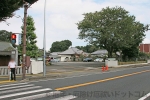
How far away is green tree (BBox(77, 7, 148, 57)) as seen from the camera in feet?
138

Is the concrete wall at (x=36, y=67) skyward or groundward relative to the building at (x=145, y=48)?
groundward

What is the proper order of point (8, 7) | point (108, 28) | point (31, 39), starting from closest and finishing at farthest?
point (8, 7), point (31, 39), point (108, 28)

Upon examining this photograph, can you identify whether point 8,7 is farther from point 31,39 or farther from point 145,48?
point 145,48

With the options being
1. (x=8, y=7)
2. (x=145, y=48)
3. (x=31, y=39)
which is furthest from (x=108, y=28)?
(x=145, y=48)

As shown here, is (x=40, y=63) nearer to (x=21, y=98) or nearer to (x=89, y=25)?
(x=21, y=98)

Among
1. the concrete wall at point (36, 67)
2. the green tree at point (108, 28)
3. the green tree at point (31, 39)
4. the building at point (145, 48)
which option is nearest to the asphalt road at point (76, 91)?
the concrete wall at point (36, 67)

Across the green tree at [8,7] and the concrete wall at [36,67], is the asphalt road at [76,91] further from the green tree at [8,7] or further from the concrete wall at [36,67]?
the concrete wall at [36,67]

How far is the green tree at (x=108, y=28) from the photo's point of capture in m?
42.1

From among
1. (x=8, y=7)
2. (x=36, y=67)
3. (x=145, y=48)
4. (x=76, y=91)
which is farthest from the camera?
(x=145, y=48)

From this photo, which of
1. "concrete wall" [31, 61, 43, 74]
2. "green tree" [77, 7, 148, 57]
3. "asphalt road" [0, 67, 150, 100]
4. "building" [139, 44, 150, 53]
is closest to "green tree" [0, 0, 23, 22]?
"asphalt road" [0, 67, 150, 100]

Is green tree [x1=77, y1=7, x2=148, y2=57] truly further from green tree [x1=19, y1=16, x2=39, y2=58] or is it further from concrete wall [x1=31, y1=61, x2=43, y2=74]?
concrete wall [x1=31, y1=61, x2=43, y2=74]

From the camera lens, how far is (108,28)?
4175 centimetres

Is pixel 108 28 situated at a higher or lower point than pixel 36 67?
higher

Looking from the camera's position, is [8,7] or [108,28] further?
[108,28]
